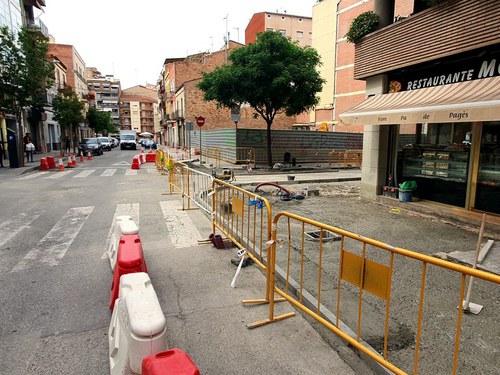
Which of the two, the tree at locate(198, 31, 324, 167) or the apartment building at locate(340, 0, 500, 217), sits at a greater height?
A: the tree at locate(198, 31, 324, 167)

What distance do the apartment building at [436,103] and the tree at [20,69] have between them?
18080 mm

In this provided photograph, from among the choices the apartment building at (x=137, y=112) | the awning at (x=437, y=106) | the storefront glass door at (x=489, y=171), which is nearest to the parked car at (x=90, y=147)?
the awning at (x=437, y=106)

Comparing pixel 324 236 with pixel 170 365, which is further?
pixel 324 236

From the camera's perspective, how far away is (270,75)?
16344 millimetres

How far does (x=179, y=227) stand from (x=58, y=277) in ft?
9.29

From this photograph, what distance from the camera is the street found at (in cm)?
303

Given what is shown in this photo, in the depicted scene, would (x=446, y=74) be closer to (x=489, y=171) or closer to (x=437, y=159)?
(x=437, y=159)

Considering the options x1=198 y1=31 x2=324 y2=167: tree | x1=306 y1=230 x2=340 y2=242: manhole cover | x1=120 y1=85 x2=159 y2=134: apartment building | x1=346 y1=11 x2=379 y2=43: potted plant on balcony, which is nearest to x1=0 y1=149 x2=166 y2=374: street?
x1=306 y1=230 x2=340 y2=242: manhole cover

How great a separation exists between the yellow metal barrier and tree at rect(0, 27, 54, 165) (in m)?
18.8

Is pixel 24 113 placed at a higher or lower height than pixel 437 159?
higher

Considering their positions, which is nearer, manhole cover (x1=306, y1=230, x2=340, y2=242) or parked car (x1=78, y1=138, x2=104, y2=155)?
manhole cover (x1=306, y1=230, x2=340, y2=242)

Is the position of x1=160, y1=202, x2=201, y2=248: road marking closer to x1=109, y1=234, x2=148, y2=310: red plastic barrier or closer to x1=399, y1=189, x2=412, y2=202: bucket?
x1=109, y1=234, x2=148, y2=310: red plastic barrier

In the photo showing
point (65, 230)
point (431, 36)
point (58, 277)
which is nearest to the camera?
point (58, 277)

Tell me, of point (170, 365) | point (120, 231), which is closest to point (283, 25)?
point (120, 231)
